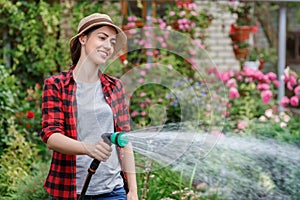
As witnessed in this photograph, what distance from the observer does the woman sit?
2029 mm

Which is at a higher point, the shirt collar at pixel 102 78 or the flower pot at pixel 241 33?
the flower pot at pixel 241 33

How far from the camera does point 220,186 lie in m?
3.78

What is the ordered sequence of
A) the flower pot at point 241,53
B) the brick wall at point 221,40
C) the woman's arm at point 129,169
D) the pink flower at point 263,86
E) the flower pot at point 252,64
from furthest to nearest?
the brick wall at point 221,40
the flower pot at point 241,53
the flower pot at point 252,64
the pink flower at point 263,86
the woman's arm at point 129,169

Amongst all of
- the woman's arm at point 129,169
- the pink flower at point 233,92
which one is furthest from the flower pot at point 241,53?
the woman's arm at point 129,169

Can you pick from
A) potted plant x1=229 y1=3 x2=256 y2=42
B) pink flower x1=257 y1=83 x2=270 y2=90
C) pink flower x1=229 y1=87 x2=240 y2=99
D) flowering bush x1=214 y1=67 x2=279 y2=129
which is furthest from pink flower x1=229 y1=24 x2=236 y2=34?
pink flower x1=229 y1=87 x2=240 y2=99

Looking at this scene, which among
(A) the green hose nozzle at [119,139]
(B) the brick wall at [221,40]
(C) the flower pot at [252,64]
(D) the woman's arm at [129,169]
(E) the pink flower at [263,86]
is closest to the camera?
(A) the green hose nozzle at [119,139]

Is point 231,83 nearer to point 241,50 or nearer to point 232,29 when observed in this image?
point 241,50

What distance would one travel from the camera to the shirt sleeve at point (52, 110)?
201 cm

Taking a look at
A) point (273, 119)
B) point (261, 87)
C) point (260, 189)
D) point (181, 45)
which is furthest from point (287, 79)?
point (181, 45)

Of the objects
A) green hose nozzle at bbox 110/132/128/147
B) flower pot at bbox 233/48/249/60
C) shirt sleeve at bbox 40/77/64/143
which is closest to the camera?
green hose nozzle at bbox 110/132/128/147

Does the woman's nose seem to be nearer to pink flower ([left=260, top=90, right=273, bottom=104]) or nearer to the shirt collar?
the shirt collar

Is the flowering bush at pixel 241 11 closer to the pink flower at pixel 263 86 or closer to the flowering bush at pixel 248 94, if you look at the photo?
the flowering bush at pixel 248 94

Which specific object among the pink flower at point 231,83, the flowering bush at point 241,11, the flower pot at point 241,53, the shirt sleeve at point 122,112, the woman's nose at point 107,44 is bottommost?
the shirt sleeve at point 122,112

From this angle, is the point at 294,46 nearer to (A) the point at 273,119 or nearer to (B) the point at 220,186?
(A) the point at 273,119
